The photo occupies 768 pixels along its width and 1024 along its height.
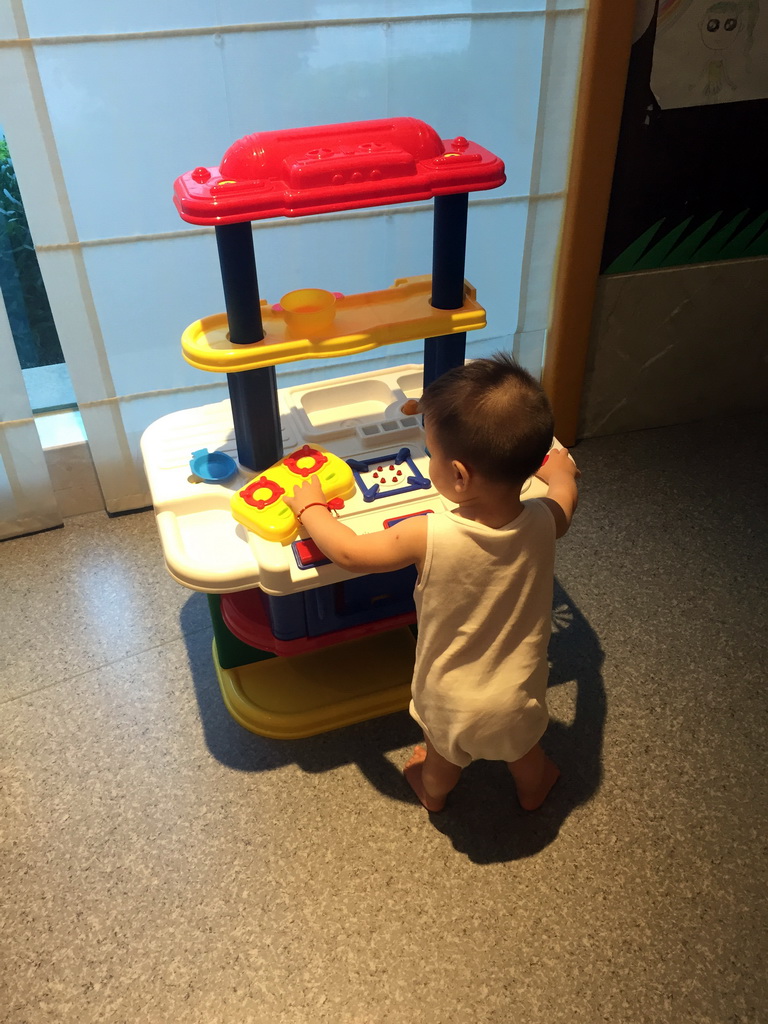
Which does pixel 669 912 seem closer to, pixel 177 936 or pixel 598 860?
pixel 598 860

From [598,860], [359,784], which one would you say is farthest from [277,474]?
[598,860]

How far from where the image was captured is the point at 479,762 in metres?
1.22

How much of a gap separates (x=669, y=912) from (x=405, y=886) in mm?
326

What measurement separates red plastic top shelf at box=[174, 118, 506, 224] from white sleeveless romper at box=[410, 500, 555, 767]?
1.29 feet

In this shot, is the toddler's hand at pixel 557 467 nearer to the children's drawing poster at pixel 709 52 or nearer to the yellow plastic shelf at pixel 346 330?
the yellow plastic shelf at pixel 346 330

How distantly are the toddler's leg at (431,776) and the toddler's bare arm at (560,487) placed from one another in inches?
13.3

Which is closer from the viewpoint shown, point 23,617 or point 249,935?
point 249,935

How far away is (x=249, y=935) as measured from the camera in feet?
3.33

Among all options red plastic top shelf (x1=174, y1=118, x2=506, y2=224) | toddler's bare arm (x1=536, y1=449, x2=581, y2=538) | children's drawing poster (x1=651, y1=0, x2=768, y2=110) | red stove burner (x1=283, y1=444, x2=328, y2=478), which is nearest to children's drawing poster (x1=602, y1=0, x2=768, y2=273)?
children's drawing poster (x1=651, y1=0, x2=768, y2=110)

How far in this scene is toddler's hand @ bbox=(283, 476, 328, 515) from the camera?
1.02 meters

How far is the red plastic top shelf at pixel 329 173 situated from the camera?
0.94 meters

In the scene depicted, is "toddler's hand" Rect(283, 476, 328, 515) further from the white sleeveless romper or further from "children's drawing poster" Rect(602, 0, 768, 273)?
"children's drawing poster" Rect(602, 0, 768, 273)

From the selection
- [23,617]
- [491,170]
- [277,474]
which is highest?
[491,170]

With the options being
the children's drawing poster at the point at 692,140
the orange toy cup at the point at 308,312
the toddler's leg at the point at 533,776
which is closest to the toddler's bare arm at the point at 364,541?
the orange toy cup at the point at 308,312
